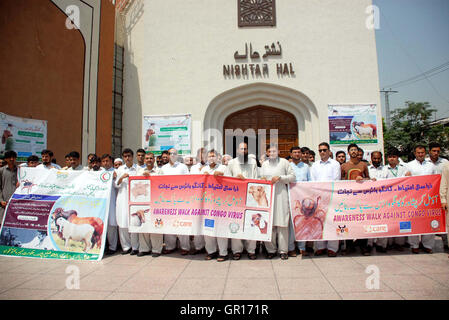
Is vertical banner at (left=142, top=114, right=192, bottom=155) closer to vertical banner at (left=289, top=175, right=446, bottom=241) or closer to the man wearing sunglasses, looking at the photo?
the man wearing sunglasses

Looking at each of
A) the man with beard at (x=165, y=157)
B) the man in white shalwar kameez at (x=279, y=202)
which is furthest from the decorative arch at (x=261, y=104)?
the man in white shalwar kameez at (x=279, y=202)

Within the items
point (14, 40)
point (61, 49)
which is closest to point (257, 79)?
point (61, 49)

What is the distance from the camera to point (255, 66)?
8.05m

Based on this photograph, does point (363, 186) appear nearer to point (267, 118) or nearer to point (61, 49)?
point (267, 118)

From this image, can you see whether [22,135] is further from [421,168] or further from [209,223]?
[421,168]

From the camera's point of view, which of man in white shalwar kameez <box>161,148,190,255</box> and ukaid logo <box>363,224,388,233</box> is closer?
ukaid logo <box>363,224,388,233</box>

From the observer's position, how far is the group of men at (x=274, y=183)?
4.11m

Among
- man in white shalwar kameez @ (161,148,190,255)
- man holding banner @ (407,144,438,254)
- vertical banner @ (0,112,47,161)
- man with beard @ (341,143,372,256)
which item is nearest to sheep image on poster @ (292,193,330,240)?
man with beard @ (341,143,372,256)

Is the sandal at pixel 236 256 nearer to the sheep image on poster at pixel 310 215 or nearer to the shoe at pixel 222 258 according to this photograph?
the shoe at pixel 222 258

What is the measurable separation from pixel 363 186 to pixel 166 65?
21.6 feet

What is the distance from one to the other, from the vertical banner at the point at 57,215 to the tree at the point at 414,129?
18882 millimetres

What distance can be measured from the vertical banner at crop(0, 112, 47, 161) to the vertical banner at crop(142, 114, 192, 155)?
2.71 meters

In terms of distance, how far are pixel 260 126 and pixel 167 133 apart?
2.90m

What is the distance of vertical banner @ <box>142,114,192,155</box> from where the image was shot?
795cm
